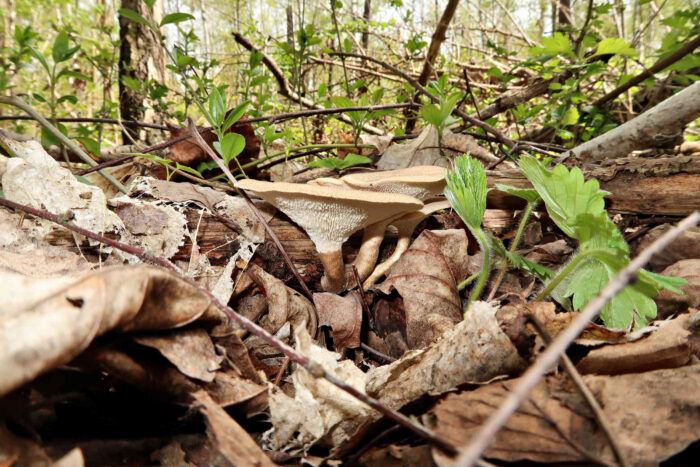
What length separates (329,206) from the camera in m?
1.61

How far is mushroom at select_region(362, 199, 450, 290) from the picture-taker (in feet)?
6.07

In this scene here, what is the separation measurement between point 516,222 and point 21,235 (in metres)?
2.27

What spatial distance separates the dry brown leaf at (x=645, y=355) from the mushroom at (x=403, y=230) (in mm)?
976

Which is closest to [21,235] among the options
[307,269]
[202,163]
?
[202,163]

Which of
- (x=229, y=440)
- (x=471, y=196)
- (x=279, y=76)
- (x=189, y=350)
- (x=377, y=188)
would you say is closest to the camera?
(x=229, y=440)

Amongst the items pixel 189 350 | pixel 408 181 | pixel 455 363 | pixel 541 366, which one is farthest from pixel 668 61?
pixel 189 350

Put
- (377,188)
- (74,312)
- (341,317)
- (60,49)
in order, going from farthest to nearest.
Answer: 1. (60,49)
2. (377,188)
3. (341,317)
4. (74,312)

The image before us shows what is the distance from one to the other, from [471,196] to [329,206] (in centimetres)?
59

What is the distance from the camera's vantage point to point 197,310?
37.8 inches

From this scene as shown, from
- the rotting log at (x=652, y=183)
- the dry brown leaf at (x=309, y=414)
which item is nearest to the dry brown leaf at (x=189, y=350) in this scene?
the dry brown leaf at (x=309, y=414)

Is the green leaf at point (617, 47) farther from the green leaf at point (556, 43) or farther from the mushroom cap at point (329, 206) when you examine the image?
the mushroom cap at point (329, 206)

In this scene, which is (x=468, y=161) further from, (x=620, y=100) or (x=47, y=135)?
(x=620, y=100)

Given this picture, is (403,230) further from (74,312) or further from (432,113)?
(74,312)

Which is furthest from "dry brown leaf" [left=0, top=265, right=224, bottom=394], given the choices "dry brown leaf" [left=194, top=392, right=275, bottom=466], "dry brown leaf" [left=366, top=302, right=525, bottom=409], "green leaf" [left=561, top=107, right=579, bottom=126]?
"green leaf" [left=561, top=107, right=579, bottom=126]
